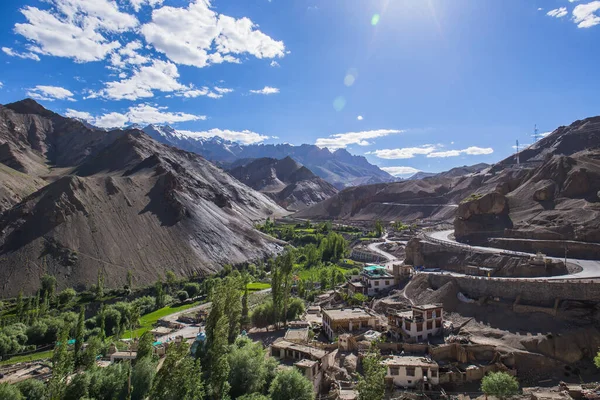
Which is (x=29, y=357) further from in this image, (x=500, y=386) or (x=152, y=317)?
(x=500, y=386)

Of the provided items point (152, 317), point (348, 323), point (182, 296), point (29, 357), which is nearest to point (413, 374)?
point (348, 323)

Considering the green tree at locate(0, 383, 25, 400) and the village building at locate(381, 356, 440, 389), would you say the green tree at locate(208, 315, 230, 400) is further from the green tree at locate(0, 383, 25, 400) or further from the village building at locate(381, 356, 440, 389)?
the village building at locate(381, 356, 440, 389)

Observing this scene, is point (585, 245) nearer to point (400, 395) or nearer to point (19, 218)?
point (400, 395)

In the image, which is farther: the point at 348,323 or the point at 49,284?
the point at 49,284

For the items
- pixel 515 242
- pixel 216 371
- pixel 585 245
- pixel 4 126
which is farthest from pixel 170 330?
pixel 4 126

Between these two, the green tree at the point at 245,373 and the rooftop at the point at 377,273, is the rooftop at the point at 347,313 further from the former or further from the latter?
the green tree at the point at 245,373
